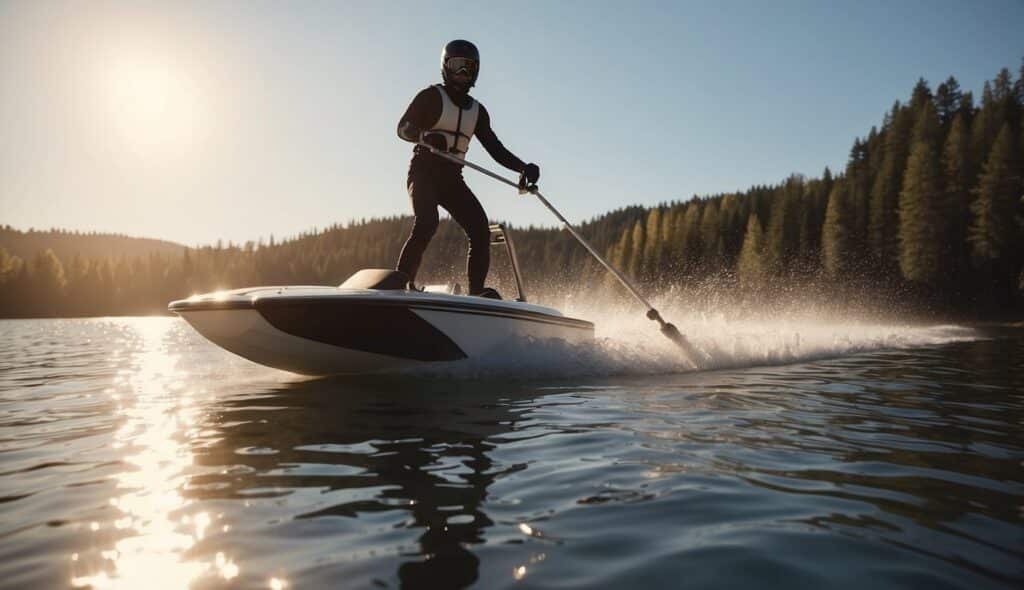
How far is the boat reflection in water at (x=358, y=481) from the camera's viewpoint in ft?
7.81

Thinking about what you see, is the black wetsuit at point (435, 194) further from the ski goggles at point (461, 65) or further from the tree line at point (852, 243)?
the tree line at point (852, 243)

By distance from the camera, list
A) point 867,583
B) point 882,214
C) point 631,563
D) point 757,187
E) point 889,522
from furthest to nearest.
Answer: point 757,187 < point 882,214 < point 889,522 < point 631,563 < point 867,583

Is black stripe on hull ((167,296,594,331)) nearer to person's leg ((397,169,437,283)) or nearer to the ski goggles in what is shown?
person's leg ((397,169,437,283))

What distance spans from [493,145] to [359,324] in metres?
3.47

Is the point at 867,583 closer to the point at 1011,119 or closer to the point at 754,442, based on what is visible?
the point at 754,442

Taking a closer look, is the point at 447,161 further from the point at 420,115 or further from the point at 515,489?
the point at 515,489

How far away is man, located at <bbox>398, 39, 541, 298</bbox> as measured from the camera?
774 cm

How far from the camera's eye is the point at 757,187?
86.8 meters

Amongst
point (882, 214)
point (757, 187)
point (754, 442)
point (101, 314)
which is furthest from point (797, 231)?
point (101, 314)

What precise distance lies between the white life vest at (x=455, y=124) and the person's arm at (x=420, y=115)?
0.07 meters

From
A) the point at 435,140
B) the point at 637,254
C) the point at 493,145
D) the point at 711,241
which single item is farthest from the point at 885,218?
the point at 435,140

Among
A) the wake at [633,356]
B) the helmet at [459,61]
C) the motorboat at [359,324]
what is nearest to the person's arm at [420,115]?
the helmet at [459,61]

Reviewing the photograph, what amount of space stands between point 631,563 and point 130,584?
1.70 meters

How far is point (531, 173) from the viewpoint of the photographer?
362 inches
